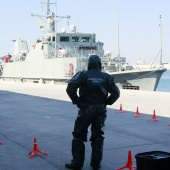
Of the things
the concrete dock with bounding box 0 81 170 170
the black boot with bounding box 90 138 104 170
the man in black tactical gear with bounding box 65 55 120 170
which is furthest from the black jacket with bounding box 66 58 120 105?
the concrete dock with bounding box 0 81 170 170

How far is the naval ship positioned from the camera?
28.9 metres

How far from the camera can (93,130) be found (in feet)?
16.7

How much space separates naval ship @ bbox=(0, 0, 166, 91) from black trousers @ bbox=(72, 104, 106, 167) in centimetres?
2334

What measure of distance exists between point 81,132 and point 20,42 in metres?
43.2

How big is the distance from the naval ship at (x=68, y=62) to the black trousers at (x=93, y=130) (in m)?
23.3

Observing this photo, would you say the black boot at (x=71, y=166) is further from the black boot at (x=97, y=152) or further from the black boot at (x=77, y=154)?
the black boot at (x=97, y=152)

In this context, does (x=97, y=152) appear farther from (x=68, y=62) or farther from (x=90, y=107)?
(x=68, y=62)

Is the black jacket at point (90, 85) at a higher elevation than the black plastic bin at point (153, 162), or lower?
higher

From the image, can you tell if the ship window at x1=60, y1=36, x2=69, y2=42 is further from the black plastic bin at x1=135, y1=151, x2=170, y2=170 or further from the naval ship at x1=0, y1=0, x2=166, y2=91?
the black plastic bin at x1=135, y1=151, x2=170, y2=170

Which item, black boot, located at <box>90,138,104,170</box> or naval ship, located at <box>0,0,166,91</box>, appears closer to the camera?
black boot, located at <box>90,138,104,170</box>

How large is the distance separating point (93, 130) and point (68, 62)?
25858mm

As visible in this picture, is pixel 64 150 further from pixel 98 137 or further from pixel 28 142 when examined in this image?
pixel 98 137

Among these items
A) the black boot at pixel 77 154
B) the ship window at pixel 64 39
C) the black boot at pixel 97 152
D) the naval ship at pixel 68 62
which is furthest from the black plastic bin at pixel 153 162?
the ship window at pixel 64 39

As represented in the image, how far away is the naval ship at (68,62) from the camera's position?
94.8 ft
